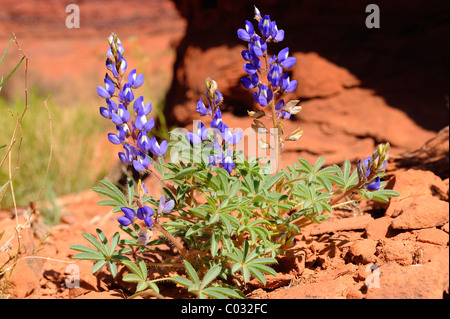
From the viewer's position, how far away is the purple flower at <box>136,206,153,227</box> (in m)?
2.15

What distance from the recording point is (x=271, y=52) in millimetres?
4605

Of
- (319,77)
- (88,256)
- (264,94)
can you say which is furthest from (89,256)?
(319,77)

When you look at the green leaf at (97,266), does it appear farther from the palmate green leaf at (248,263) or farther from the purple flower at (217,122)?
the purple flower at (217,122)

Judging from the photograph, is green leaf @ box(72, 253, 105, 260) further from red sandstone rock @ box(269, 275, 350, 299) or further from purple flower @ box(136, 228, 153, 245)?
red sandstone rock @ box(269, 275, 350, 299)

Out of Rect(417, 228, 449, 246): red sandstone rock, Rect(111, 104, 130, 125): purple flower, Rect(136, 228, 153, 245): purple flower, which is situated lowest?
Rect(417, 228, 449, 246): red sandstone rock

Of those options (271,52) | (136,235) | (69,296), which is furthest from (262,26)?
(271,52)

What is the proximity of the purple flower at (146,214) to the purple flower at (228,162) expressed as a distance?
0.39 meters

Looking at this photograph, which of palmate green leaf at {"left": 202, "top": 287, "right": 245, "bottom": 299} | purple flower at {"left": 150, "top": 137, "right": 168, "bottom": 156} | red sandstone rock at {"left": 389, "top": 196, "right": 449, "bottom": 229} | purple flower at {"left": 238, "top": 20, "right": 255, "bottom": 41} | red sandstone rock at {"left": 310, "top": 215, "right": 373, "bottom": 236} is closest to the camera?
palmate green leaf at {"left": 202, "top": 287, "right": 245, "bottom": 299}

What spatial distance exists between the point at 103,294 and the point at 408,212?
1.58 m

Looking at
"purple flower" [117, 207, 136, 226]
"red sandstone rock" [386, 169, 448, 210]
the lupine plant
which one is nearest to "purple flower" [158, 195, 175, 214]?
the lupine plant

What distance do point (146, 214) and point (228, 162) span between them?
43cm

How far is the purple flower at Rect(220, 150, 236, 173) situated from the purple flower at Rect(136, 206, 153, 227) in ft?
1.29

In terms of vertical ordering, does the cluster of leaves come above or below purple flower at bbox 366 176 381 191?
below

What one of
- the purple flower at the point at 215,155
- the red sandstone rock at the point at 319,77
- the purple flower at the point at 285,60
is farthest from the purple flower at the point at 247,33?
the red sandstone rock at the point at 319,77
